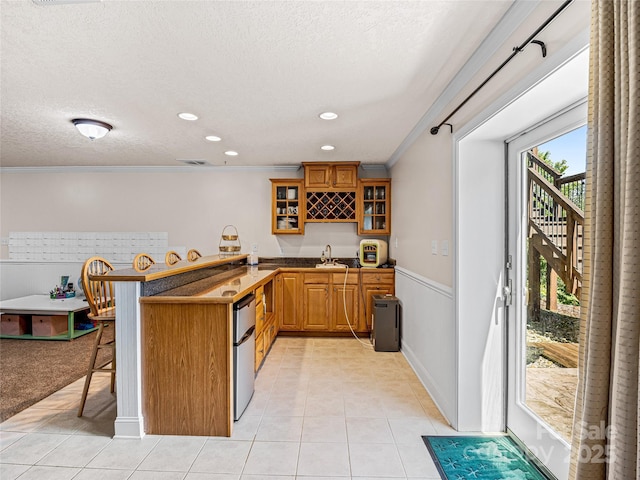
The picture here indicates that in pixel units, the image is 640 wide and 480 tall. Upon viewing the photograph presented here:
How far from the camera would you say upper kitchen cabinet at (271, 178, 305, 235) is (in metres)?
4.68

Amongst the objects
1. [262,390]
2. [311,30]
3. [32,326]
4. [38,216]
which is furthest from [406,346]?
[38,216]

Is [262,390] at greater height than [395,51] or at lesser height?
lesser

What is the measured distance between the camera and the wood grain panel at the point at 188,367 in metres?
2.13

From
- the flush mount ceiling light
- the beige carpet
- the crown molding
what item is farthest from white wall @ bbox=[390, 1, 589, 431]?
the beige carpet

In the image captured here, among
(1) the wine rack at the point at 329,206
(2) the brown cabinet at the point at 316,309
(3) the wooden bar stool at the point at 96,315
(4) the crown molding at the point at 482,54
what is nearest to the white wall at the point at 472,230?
(4) the crown molding at the point at 482,54

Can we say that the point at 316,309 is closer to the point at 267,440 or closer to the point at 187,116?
the point at 267,440

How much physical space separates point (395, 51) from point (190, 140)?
8.39 feet

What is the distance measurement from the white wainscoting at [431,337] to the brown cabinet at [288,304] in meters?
1.36

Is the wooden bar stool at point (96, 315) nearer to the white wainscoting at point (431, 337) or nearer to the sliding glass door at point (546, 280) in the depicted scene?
the white wainscoting at point (431, 337)

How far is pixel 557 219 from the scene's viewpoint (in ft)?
5.78

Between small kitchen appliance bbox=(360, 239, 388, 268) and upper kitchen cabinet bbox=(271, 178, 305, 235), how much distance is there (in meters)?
0.92

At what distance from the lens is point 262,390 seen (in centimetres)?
281

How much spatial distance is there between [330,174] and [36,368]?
389 centimetres

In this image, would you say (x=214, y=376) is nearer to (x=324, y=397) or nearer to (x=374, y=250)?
(x=324, y=397)
